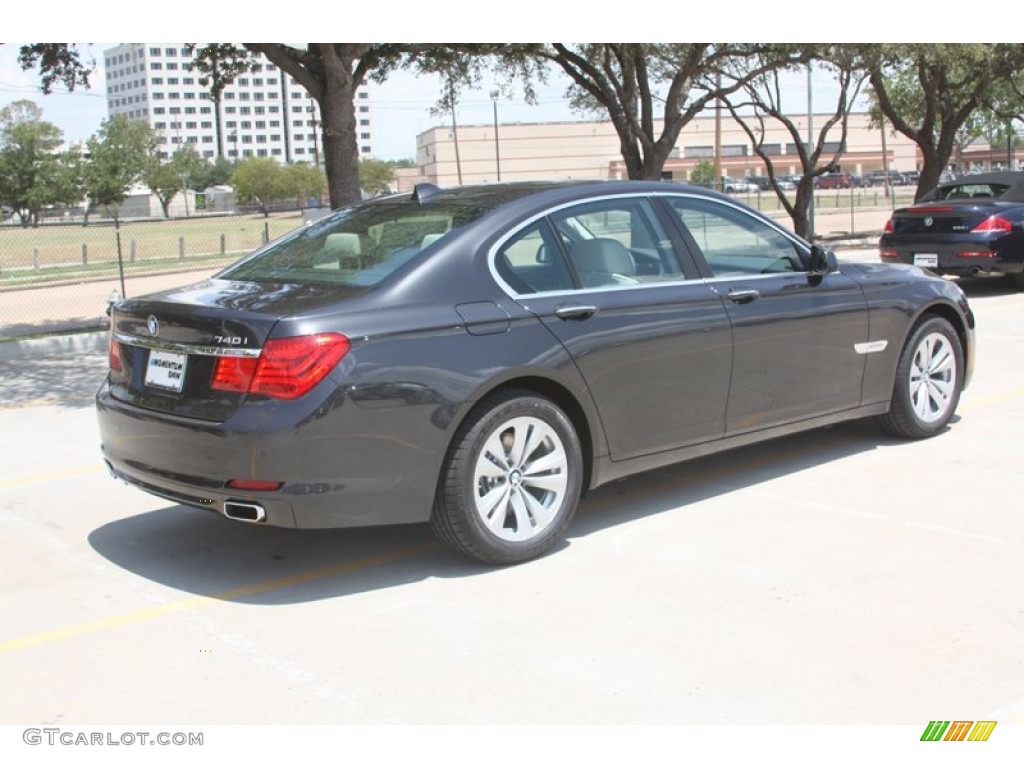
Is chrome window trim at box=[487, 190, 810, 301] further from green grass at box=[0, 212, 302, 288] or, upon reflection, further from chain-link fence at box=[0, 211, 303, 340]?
green grass at box=[0, 212, 302, 288]

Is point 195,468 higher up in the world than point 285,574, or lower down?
higher up

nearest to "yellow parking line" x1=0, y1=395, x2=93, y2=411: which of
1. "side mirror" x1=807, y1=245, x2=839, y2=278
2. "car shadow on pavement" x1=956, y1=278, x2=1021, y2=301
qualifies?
"side mirror" x1=807, y1=245, x2=839, y2=278

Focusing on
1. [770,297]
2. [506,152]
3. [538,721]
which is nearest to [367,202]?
[770,297]

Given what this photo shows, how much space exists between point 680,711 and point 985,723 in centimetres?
92

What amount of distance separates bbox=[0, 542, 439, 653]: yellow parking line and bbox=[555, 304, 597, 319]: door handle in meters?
1.25

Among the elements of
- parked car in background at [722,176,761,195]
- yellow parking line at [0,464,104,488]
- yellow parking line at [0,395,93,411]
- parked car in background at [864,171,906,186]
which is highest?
parked car in background at [864,171,906,186]

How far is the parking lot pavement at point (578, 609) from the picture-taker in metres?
3.84

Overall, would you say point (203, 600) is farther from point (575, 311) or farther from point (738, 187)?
point (738, 187)

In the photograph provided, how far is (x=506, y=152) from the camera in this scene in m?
116

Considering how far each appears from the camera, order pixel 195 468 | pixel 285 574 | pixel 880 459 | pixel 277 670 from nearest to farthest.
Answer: pixel 277 670
pixel 195 468
pixel 285 574
pixel 880 459

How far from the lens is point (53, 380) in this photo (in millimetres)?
11258

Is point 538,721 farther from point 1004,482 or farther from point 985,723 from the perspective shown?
point 1004,482

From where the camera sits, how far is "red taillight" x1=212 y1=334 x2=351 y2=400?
15.0 ft

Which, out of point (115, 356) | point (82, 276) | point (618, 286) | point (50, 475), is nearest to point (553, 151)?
point (82, 276)
